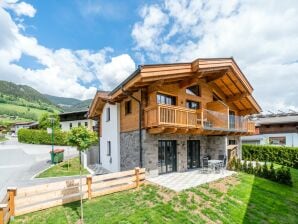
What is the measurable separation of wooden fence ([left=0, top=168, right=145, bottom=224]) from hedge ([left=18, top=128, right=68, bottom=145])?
26247 millimetres

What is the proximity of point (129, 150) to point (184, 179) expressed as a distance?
3.76 meters

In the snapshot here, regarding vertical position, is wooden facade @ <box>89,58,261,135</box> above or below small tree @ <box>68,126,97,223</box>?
above

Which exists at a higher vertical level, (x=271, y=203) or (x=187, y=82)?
(x=187, y=82)

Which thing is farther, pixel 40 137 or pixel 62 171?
pixel 40 137

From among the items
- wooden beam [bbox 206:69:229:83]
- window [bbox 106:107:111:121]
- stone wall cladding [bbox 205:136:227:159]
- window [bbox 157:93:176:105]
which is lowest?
stone wall cladding [bbox 205:136:227:159]

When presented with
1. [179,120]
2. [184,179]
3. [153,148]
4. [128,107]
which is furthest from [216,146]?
[128,107]

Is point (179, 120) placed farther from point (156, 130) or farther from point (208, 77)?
point (208, 77)

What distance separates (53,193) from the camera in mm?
9023

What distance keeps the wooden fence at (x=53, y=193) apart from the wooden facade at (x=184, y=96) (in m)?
3.10

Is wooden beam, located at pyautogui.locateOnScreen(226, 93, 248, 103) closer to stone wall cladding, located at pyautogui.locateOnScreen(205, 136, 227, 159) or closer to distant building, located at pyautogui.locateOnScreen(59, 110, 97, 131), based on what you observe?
stone wall cladding, located at pyautogui.locateOnScreen(205, 136, 227, 159)

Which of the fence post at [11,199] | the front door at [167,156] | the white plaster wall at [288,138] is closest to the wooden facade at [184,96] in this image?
the front door at [167,156]

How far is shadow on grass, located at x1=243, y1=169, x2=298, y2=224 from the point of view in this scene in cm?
951

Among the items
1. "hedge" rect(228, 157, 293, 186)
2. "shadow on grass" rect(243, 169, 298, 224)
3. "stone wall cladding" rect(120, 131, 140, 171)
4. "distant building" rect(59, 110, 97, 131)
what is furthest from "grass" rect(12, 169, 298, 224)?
"distant building" rect(59, 110, 97, 131)

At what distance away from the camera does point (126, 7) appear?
15281 millimetres
